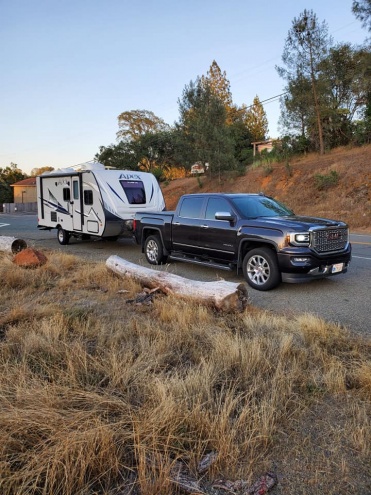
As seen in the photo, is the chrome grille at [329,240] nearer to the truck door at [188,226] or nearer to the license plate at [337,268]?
the license plate at [337,268]

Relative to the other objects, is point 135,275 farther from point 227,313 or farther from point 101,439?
point 101,439

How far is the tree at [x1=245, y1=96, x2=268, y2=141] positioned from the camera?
177 ft

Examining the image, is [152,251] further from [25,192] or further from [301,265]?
[25,192]

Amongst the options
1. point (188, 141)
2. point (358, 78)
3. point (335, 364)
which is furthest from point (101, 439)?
point (188, 141)

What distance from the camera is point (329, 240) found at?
712cm

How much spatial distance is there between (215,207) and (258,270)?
181 cm

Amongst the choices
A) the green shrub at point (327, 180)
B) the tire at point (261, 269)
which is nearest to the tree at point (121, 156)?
the green shrub at point (327, 180)

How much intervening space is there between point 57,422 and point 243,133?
163 feet

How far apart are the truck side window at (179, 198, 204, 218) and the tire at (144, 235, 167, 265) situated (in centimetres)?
110

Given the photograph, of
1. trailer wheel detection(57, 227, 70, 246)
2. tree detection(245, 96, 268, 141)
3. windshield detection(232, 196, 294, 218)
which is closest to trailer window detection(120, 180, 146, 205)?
trailer wheel detection(57, 227, 70, 246)

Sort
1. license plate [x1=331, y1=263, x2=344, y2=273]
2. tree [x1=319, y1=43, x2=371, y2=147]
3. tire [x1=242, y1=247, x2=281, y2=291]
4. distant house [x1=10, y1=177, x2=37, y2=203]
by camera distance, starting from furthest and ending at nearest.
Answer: distant house [x1=10, y1=177, x2=37, y2=203] < tree [x1=319, y1=43, x2=371, y2=147] < license plate [x1=331, y1=263, x2=344, y2=273] < tire [x1=242, y1=247, x2=281, y2=291]

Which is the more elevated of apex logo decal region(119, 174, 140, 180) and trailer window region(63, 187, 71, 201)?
apex logo decal region(119, 174, 140, 180)

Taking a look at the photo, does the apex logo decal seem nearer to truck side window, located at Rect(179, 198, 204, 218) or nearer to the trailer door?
the trailer door

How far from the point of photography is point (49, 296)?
6496 mm
